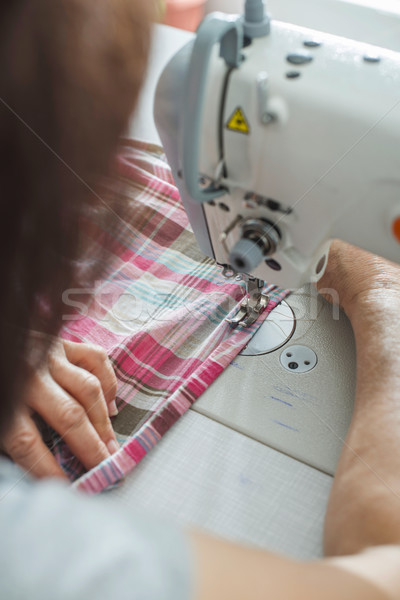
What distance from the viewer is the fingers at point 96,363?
1.08 m

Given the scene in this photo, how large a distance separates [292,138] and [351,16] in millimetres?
1405

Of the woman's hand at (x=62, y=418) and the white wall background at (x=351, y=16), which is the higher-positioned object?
the white wall background at (x=351, y=16)

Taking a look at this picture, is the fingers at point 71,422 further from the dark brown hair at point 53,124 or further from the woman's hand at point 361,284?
the woman's hand at point 361,284

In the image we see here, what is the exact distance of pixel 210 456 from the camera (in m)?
0.97

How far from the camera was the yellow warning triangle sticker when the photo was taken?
796mm

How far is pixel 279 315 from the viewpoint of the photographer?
1.19 meters

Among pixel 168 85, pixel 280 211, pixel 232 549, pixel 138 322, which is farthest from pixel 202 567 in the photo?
pixel 138 322

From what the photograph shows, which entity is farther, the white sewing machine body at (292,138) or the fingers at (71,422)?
the fingers at (71,422)

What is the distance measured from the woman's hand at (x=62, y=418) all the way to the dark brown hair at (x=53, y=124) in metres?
0.40

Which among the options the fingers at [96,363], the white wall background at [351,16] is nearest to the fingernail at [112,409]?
the fingers at [96,363]

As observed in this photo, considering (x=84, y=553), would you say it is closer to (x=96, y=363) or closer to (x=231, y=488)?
(x=231, y=488)

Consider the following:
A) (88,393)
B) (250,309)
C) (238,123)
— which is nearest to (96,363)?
(88,393)

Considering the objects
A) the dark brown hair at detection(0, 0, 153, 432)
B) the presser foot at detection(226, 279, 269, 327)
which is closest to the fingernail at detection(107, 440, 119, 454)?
the presser foot at detection(226, 279, 269, 327)

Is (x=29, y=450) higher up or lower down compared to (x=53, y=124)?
lower down
